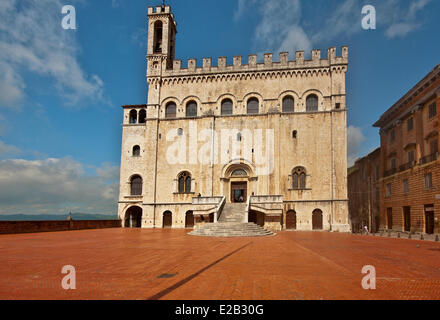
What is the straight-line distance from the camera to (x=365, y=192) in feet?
131

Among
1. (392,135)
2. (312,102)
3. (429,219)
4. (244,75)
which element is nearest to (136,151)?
(244,75)

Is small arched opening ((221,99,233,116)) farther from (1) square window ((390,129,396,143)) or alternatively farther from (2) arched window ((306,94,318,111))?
(1) square window ((390,129,396,143))

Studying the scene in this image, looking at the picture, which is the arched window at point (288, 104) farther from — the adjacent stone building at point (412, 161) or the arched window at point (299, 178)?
the adjacent stone building at point (412, 161)

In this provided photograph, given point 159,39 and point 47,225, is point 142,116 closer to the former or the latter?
point 159,39

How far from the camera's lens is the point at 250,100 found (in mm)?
31875

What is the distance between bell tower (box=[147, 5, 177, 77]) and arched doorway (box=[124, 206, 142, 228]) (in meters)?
14.8

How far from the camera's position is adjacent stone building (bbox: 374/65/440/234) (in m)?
24.6

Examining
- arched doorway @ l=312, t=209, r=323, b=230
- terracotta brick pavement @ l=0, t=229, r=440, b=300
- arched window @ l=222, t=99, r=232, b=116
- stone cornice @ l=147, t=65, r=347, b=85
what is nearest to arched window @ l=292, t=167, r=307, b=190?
arched doorway @ l=312, t=209, r=323, b=230

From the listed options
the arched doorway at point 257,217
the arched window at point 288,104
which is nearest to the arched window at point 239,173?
the arched doorway at point 257,217

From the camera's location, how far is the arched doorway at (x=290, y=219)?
29.2 meters

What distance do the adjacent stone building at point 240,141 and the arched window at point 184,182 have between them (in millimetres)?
101

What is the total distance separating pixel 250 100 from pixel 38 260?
25529 mm
